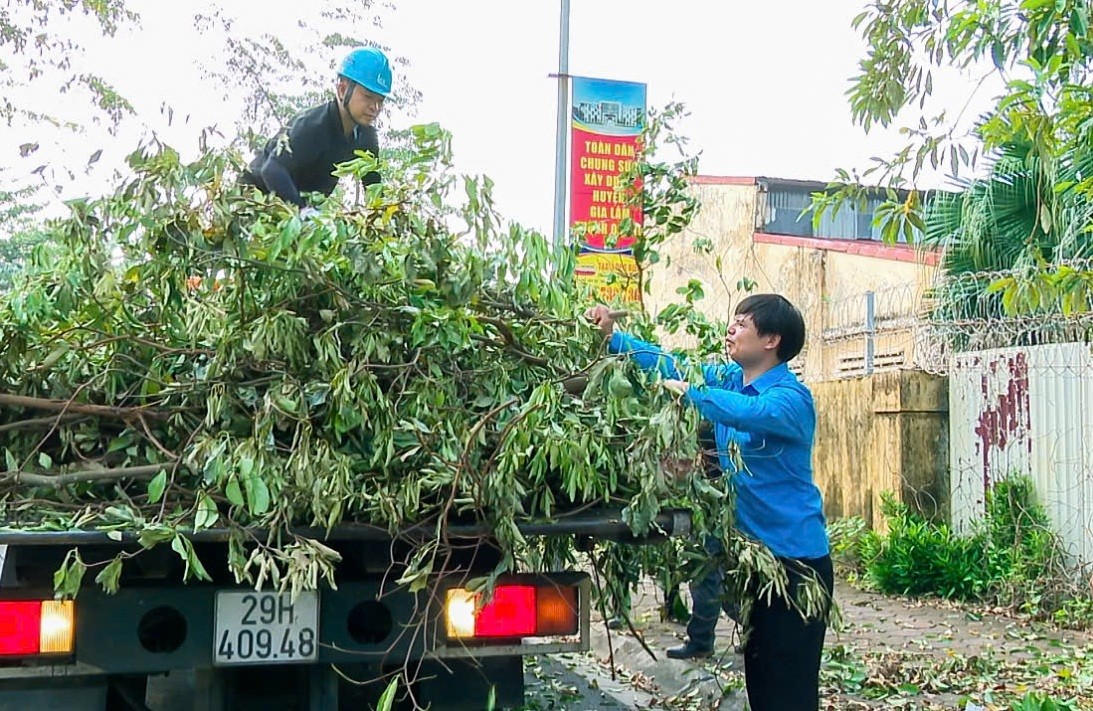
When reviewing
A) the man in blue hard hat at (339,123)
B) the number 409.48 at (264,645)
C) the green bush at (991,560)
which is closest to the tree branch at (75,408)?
the number 409.48 at (264,645)

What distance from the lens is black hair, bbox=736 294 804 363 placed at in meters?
4.00

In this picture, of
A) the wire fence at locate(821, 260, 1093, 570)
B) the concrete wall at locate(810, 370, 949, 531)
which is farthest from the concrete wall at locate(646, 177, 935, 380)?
the concrete wall at locate(810, 370, 949, 531)

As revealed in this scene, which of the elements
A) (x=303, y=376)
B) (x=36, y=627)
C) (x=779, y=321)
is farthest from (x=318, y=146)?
(x=36, y=627)

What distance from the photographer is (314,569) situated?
3064mm

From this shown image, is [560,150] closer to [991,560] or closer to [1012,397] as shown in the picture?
[1012,397]

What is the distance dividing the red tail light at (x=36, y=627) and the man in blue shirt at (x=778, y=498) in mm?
1735

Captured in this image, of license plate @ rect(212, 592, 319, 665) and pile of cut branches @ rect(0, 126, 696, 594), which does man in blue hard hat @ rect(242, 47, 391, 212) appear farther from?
license plate @ rect(212, 592, 319, 665)

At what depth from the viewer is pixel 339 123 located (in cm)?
549

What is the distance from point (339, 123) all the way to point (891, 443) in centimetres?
594

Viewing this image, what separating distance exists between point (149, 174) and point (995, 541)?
682 centimetres

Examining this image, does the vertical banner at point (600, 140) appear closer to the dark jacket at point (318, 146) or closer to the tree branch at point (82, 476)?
the dark jacket at point (318, 146)

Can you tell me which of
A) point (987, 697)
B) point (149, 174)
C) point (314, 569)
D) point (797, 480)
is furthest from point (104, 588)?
point (987, 697)

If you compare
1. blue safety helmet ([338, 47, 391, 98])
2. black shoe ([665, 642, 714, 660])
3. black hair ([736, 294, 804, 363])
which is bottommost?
black shoe ([665, 642, 714, 660])

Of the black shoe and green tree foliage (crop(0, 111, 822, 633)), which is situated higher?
green tree foliage (crop(0, 111, 822, 633))
